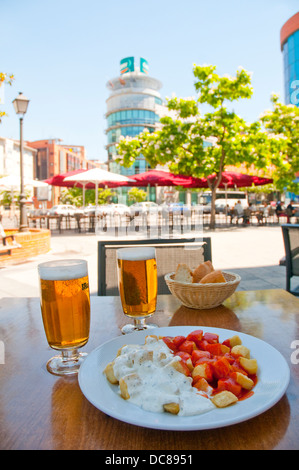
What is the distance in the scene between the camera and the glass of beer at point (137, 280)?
46.2 inches

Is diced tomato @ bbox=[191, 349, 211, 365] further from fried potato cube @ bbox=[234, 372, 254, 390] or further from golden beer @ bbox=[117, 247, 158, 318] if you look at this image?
golden beer @ bbox=[117, 247, 158, 318]

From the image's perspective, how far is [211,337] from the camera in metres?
1.00

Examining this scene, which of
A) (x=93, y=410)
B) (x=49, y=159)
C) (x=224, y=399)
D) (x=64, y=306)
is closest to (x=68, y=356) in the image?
(x=64, y=306)

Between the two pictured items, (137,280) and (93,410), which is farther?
(137,280)

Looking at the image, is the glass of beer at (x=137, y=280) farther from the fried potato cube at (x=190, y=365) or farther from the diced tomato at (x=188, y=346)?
the fried potato cube at (x=190, y=365)

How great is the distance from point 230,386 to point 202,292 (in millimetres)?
658

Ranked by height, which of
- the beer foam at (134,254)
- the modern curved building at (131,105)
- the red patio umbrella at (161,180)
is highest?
the modern curved building at (131,105)

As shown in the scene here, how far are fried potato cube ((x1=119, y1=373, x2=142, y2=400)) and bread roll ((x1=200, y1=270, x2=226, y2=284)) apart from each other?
729 mm

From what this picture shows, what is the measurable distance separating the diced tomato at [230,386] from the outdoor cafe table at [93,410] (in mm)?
58

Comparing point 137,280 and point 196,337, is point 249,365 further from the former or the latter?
point 137,280

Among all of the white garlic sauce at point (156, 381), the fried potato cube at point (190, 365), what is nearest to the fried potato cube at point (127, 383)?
the white garlic sauce at point (156, 381)

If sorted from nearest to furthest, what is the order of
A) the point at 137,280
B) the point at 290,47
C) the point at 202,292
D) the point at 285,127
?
the point at 137,280 → the point at 202,292 → the point at 285,127 → the point at 290,47
